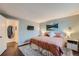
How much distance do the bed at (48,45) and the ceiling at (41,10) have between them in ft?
1.26

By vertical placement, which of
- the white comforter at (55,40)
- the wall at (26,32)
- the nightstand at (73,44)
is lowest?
the nightstand at (73,44)

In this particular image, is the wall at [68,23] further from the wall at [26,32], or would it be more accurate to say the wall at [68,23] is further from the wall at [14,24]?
the wall at [14,24]

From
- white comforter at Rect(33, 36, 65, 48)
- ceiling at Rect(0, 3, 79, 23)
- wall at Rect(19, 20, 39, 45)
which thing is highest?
ceiling at Rect(0, 3, 79, 23)

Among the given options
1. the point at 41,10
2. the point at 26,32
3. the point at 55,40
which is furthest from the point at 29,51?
the point at 41,10

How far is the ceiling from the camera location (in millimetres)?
1960

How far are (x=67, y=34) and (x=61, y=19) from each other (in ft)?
0.99

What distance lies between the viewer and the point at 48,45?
2.02 metres

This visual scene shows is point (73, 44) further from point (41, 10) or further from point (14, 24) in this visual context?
point (14, 24)

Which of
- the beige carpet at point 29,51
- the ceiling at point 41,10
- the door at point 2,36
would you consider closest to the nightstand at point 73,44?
the beige carpet at point 29,51

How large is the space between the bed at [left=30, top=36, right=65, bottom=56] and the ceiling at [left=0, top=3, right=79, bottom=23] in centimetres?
38

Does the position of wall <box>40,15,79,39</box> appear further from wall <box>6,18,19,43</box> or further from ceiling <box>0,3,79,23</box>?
wall <box>6,18,19,43</box>

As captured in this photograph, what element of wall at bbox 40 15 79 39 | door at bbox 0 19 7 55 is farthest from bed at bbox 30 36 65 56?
door at bbox 0 19 7 55

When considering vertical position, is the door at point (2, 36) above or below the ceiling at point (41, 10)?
below

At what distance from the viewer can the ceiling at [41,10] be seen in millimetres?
1960
